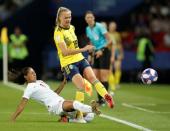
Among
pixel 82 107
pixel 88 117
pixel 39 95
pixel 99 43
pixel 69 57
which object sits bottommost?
pixel 88 117

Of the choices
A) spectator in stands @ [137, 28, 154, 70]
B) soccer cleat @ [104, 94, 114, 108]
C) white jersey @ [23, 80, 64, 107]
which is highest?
spectator in stands @ [137, 28, 154, 70]

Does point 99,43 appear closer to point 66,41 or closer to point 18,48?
point 66,41

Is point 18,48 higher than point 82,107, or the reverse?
point 18,48

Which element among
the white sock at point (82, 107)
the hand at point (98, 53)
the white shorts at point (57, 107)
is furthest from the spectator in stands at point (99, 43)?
the white sock at point (82, 107)

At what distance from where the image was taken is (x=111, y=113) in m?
19.4

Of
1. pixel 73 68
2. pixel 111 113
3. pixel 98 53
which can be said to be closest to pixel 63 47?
pixel 73 68

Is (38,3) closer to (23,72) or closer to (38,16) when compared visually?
(38,16)

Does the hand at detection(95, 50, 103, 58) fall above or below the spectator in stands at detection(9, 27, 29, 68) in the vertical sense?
below

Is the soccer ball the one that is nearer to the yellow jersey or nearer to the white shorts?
the yellow jersey

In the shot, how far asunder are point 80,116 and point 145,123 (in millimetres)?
1377

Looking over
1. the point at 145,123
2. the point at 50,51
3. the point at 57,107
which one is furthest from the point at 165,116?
the point at 50,51

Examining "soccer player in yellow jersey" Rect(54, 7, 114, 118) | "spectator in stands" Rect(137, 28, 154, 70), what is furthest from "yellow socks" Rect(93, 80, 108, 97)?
"spectator in stands" Rect(137, 28, 154, 70)

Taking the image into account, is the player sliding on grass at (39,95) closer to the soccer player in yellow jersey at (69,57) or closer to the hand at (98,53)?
the soccer player in yellow jersey at (69,57)

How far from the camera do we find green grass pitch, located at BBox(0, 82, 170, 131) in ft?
51.9
